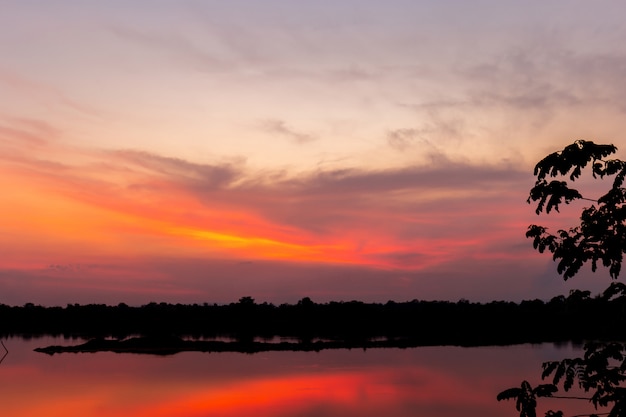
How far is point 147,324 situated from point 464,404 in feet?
305

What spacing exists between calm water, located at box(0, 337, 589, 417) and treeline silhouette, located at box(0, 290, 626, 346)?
1627 centimetres

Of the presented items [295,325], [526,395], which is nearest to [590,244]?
[526,395]

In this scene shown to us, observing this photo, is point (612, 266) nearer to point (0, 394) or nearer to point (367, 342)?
point (0, 394)

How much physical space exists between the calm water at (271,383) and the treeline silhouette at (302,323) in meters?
16.3

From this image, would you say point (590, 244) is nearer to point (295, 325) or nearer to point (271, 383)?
point (271, 383)

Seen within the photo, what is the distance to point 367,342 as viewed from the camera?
7194 centimetres

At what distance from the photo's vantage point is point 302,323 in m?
116

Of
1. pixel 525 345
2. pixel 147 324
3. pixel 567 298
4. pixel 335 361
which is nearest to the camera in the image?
pixel 567 298

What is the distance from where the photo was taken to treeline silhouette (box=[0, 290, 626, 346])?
83.9m

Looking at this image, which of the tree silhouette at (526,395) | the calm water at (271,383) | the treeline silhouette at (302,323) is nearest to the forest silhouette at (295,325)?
the treeline silhouette at (302,323)

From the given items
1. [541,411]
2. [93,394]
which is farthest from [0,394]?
[541,411]

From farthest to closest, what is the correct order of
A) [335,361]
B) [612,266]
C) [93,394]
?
[335,361] → [93,394] → [612,266]

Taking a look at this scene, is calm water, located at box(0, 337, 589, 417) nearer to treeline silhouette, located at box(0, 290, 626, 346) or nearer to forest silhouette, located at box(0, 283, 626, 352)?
forest silhouette, located at box(0, 283, 626, 352)

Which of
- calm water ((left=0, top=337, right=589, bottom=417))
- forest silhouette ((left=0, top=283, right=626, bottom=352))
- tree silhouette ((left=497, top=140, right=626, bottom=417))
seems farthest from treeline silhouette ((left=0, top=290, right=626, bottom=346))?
tree silhouette ((left=497, top=140, right=626, bottom=417))
